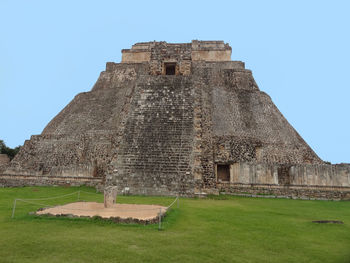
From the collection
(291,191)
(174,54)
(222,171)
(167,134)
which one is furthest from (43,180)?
(174,54)

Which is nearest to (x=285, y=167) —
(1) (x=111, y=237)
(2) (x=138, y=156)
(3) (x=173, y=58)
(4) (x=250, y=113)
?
(4) (x=250, y=113)

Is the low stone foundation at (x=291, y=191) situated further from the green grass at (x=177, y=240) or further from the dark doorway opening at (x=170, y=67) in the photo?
the dark doorway opening at (x=170, y=67)

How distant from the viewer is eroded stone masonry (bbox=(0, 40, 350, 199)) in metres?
11.9

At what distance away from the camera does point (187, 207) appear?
834cm

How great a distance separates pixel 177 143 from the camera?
12.8 metres

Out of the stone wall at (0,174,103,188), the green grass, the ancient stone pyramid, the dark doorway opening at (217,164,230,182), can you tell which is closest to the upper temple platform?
the ancient stone pyramid

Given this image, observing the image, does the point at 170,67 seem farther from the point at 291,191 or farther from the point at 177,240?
the point at 177,240

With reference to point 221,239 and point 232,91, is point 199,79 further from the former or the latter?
point 221,239

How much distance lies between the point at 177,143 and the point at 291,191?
543cm

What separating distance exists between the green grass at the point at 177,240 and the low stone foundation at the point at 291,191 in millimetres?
4830

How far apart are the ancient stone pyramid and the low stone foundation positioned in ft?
1.77

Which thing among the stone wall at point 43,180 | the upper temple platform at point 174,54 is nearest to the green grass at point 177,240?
the stone wall at point 43,180

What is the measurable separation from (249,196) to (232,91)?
29.8 ft

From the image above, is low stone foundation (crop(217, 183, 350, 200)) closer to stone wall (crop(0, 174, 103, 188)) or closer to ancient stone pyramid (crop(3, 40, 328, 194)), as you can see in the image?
ancient stone pyramid (crop(3, 40, 328, 194))
